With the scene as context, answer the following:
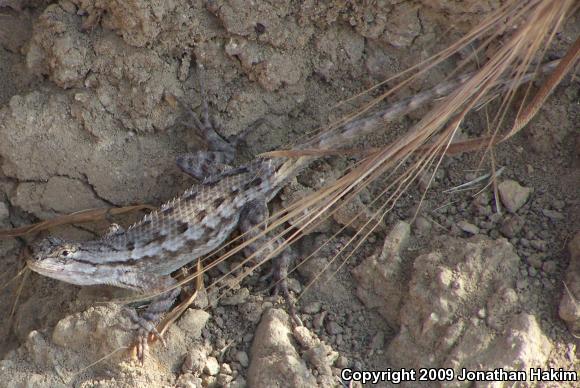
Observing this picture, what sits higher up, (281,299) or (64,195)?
(64,195)

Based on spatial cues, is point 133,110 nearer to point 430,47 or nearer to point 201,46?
point 201,46

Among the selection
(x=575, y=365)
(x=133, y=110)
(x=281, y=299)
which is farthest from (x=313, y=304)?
(x=133, y=110)

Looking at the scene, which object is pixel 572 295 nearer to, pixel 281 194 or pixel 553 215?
pixel 553 215

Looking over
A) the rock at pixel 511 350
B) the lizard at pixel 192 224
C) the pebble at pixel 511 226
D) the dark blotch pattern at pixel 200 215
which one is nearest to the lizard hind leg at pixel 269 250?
the lizard at pixel 192 224

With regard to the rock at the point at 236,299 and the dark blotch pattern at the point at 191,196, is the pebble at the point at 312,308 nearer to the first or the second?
the rock at the point at 236,299

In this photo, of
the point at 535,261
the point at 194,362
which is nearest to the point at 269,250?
the point at 194,362

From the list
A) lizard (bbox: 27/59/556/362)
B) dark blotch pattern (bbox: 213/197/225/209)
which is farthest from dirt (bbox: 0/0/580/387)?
dark blotch pattern (bbox: 213/197/225/209)

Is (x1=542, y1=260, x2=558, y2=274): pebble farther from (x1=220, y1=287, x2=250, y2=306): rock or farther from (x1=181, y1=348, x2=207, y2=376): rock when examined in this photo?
(x1=181, y1=348, x2=207, y2=376): rock
